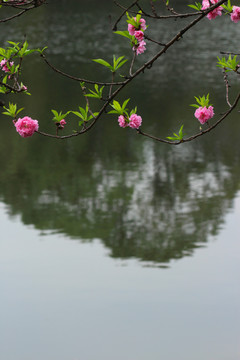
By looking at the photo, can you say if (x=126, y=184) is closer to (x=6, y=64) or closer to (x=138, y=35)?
(x=6, y=64)

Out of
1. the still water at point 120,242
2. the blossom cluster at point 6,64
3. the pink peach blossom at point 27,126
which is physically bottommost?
the still water at point 120,242

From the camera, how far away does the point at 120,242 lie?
325 inches

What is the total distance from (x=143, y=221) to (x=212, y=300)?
227cm

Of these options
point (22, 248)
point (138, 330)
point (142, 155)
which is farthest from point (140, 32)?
point (142, 155)

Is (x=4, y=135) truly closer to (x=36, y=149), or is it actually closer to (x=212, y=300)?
(x=36, y=149)

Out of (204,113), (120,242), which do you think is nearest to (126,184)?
(120,242)

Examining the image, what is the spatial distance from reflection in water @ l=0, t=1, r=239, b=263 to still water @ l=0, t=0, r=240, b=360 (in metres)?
0.02

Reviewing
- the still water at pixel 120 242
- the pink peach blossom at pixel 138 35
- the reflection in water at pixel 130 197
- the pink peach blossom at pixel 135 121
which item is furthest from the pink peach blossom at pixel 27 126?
the reflection in water at pixel 130 197

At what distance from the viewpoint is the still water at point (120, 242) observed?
20.6 ft

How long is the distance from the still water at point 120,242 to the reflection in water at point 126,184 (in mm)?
21

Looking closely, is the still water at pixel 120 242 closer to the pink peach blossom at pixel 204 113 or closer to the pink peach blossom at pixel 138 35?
the pink peach blossom at pixel 204 113

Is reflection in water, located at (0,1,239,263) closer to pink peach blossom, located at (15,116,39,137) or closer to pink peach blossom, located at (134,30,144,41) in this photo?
pink peach blossom, located at (15,116,39,137)

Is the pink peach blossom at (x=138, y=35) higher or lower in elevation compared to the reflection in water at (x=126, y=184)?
higher

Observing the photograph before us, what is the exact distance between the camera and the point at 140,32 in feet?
11.0
